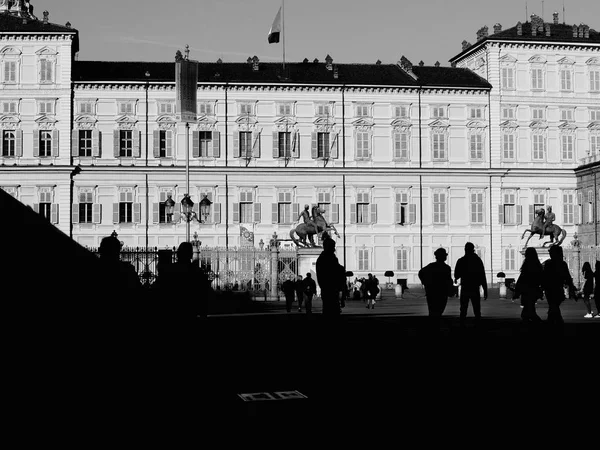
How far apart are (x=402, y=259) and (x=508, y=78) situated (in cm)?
1506

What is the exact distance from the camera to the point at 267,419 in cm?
1012

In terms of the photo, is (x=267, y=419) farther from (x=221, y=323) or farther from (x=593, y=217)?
(x=593, y=217)

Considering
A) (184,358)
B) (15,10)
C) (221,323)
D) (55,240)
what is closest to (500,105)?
(15,10)

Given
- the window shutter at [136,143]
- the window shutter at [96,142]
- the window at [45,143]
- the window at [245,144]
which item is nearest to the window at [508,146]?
the window at [245,144]

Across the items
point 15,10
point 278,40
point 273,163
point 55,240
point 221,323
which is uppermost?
point 15,10

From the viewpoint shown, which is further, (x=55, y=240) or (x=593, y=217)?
(x=593, y=217)

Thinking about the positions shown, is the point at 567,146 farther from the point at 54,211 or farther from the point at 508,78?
the point at 54,211

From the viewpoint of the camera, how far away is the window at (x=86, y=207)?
67.6 metres

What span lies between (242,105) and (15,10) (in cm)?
2355

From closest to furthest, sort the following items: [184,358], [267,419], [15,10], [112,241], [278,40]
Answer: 1. [267,419]
2. [112,241]
3. [184,358]
4. [278,40]
5. [15,10]

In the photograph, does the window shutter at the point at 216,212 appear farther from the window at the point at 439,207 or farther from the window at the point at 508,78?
the window at the point at 508,78

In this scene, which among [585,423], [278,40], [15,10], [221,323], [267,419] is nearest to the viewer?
[585,423]

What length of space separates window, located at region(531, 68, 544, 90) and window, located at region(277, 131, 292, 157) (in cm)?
1787

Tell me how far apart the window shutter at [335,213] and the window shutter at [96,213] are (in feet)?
52.2
